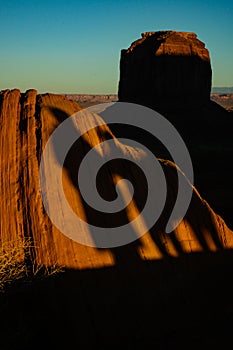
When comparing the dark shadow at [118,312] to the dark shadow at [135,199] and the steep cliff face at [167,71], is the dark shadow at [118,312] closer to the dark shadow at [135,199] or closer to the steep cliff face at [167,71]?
the dark shadow at [135,199]

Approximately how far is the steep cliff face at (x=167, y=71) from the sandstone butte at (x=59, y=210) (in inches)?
1752

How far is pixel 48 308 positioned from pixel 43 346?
1.64 ft

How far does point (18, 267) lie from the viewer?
5254mm

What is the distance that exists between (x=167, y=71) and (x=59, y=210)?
48.7 meters

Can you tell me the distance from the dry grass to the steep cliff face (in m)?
46.4

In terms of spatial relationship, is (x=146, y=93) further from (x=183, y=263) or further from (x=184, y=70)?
(x=183, y=263)

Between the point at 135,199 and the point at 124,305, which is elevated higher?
the point at 135,199

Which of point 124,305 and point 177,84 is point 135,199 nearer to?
point 124,305

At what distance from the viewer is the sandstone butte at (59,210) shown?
A: 5598 mm

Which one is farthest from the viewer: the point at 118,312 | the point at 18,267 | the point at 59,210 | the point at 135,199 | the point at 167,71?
the point at 167,71

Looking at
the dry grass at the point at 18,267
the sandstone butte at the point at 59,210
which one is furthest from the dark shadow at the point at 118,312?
the sandstone butte at the point at 59,210

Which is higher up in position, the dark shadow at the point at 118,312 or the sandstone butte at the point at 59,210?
the sandstone butte at the point at 59,210

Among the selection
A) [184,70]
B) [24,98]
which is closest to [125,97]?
[184,70]

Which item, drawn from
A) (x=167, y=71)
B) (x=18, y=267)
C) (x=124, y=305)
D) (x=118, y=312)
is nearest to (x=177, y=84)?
(x=167, y=71)
